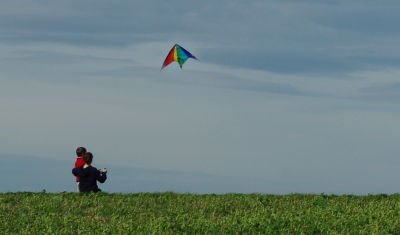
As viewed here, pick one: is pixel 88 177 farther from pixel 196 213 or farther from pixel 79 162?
pixel 196 213

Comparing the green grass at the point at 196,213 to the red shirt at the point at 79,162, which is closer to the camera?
the green grass at the point at 196,213

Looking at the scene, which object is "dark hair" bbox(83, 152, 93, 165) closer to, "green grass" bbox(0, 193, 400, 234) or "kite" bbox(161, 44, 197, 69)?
"green grass" bbox(0, 193, 400, 234)

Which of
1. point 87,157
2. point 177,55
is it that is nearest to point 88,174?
point 87,157

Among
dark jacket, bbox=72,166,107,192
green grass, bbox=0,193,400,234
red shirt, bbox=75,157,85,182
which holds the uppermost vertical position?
red shirt, bbox=75,157,85,182

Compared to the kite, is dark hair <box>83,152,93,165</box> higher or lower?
lower

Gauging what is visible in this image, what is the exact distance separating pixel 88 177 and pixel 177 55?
6092 mm

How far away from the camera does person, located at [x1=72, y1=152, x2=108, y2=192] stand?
20.3m

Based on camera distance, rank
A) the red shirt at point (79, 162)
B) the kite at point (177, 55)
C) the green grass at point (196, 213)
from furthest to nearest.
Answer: the kite at point (177, 55) → the red shirt at point (79, 162) → the green grass at point (196, 213)

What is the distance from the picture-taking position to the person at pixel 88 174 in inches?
799

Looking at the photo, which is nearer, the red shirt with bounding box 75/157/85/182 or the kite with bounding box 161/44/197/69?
the red shirt with bounding box 75/157/85/182

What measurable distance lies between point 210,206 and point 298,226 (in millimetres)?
3581

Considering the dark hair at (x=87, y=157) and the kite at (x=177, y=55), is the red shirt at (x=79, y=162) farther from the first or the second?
the kite at (x=177, y=55)

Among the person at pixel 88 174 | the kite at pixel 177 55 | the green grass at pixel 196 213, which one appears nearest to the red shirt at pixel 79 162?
the person at pixel 88 174

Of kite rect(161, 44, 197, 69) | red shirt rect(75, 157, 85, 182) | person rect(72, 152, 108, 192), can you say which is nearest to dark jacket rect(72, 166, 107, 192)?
person rect(72, 152, 108, 192)
